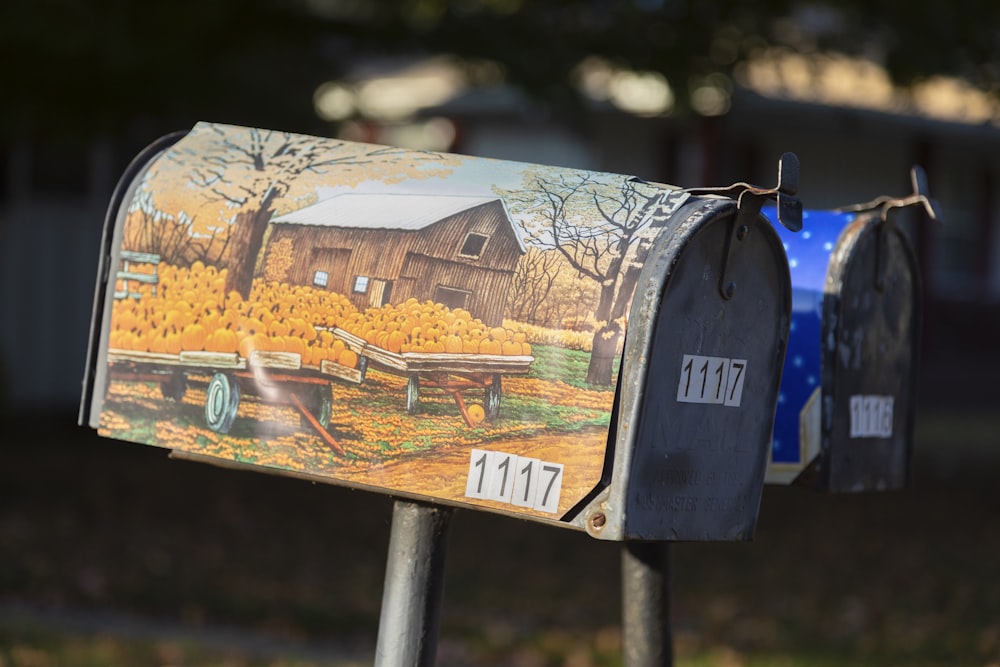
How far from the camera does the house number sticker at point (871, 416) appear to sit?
299cm

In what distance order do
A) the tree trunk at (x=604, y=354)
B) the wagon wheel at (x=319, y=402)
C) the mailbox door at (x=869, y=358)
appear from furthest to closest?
the mailbox door at (x=869, y=358) < the wagon wheel at (x=319, y=402) < the tree trunk at (x=604, y=354)

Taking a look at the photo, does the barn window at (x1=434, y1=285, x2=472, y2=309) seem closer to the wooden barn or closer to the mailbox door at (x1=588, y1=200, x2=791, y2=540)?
the wooden barn

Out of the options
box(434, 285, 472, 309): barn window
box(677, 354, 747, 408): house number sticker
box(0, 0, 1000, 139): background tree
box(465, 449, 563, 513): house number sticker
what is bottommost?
box(465, 449, 563, 513): house number sticker

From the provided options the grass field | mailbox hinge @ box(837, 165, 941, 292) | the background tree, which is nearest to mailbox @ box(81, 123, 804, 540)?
mailbox hinge @ box(837, 165, 941, 292)

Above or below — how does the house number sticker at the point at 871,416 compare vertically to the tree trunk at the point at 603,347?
below

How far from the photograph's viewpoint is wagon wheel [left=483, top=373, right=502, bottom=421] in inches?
92.4

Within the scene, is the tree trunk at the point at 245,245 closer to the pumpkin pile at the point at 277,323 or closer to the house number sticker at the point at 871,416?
the pumpkin pile at the point at 277,323

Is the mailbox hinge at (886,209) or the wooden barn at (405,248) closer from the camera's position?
the wooden barn at (405,248)

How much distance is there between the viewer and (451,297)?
2.43 meters

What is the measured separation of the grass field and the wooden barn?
3362mm

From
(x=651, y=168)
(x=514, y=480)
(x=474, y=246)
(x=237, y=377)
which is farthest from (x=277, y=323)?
(x=651, y=168)

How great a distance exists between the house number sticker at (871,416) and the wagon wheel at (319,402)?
3.61 feet

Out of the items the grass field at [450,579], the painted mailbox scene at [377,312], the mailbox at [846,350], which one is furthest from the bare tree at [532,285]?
the grass field at [450,579]

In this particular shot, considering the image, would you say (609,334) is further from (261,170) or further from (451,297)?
(261,170)
